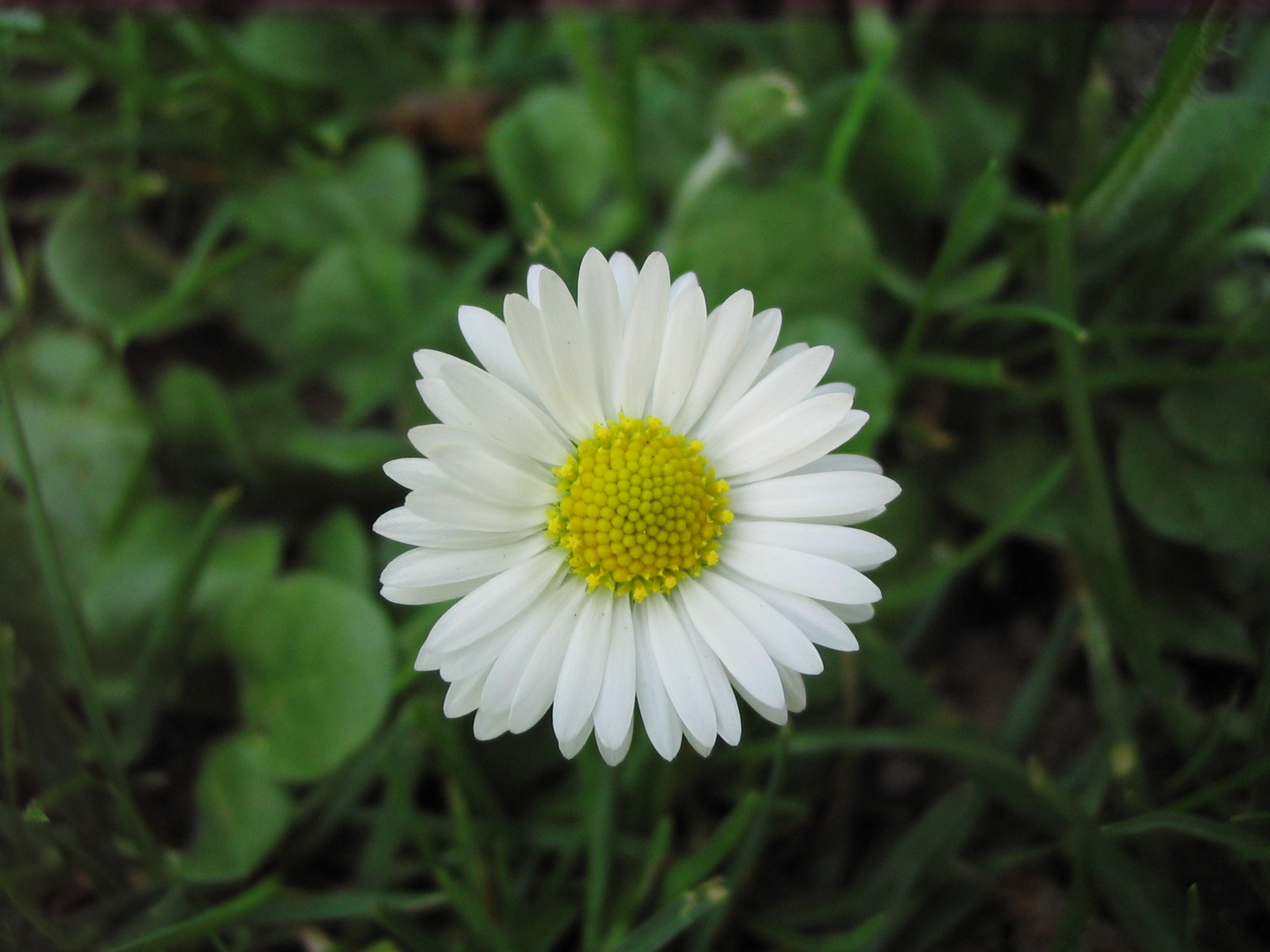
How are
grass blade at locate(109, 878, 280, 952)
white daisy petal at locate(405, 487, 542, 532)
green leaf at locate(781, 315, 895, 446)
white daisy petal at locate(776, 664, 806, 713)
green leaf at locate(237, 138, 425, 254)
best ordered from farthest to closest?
green leaf at locate(237, 138, 425, 254) < green leaf at locate(781, 315, 895, 446) < grass blade at locate(109, 878, 280, 952) < white daisy petal at locate(776, 664, 806, 713) < white daisy petal at locate(405, 487, 542, 532)

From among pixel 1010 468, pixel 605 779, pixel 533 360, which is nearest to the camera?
pixel 533 360

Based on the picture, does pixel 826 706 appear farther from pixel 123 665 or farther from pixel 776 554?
pixel 123 665

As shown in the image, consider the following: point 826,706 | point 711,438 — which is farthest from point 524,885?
point 711,438

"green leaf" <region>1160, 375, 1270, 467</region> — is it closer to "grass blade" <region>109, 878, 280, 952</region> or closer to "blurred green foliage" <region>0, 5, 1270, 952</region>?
"blurred green foliage" <region>0, 5, 1270, 952</region>

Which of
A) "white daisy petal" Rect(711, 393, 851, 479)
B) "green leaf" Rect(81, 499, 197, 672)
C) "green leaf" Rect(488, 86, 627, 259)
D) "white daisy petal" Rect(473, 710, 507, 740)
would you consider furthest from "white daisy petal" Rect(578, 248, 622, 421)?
"green leaf" Rect(81, 499, 197, 672)

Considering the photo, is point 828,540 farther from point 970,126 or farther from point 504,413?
point 970,126

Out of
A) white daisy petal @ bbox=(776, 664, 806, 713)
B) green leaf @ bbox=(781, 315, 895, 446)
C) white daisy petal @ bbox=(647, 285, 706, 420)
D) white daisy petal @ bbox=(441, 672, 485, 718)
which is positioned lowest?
white daisy petal @ bbox=(441, 672, 485, 718)
